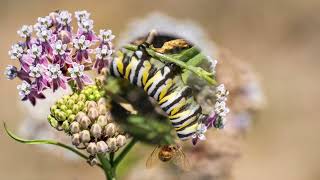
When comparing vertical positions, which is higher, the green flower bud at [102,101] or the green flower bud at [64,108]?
the green flower bud at [102,101]

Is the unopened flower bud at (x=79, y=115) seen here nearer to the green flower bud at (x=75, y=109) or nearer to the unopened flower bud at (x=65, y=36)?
the green flower bud at (x=75, y=109)

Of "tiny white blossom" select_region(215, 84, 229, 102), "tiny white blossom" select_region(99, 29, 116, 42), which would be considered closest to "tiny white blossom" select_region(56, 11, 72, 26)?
"tiny white blossom" select_region(99, 29, 116, 42)

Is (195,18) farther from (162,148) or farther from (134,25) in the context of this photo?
(162,148)

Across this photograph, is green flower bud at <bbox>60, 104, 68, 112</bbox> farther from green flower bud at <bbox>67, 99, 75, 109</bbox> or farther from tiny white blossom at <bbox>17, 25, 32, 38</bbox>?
tiny white blossom at <bbox>17, 25, 32, 38</bbox>

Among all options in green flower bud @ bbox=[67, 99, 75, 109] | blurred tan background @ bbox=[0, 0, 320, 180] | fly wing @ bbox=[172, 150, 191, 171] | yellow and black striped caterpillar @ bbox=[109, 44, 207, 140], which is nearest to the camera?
yellow and black striped caterpillar @ bbox=[109, 44, 207, 140]

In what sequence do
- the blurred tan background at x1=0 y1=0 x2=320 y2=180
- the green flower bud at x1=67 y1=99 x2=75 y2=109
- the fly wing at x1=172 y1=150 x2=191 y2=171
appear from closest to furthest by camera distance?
1. the green flower bud at x1=67 y1=99 x2=75 y2=109
2. the fly wing at x1=172 y1=150 x2=191 y2=171
3. the blurred tan background at x1=0 y1=0 x2=320 y2=180

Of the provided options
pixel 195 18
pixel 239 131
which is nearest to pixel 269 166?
pixel 195 18

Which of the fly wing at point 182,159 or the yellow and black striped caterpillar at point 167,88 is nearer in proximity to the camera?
the yellow and black striped caterpillar at point 167,88

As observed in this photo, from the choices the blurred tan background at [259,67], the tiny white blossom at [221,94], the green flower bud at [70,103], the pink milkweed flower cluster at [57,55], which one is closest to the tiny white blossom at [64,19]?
the pink milkweed flower cluster at [57,55]
